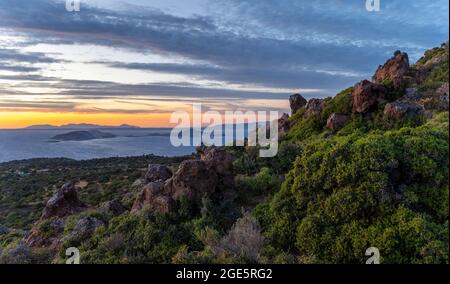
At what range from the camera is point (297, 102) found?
26250 mm

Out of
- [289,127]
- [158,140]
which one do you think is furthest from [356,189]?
[158,140]

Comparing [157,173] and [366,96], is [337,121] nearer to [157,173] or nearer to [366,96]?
[366,96]

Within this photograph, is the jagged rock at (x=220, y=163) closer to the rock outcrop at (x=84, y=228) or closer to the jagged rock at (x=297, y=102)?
the rock outcrop at (x=84, y=228)

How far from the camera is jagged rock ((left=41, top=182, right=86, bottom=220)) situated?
502 inches

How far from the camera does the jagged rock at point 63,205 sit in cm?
1275

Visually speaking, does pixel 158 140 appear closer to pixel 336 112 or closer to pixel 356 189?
pixel 336 112

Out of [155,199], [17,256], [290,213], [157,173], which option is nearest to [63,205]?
[157,173]

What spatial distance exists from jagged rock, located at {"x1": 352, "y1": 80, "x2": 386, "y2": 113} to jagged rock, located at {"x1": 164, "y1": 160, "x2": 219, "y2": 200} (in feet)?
27.8

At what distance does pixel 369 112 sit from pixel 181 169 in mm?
9115

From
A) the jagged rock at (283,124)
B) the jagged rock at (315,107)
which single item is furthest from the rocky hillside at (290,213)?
the jagged rock at (283,124)

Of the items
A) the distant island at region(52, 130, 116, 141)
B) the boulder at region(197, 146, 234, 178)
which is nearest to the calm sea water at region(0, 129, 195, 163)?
the distant island at region(52, 130, 116, 141)

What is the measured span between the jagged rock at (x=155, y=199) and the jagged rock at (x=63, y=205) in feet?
12.0

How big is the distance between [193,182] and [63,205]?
5.56 metres

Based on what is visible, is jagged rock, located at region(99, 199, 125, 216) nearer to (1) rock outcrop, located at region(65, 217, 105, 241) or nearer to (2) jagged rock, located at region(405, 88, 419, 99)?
(1) rock outcrop, located at region(65, 217, 105, 241)
